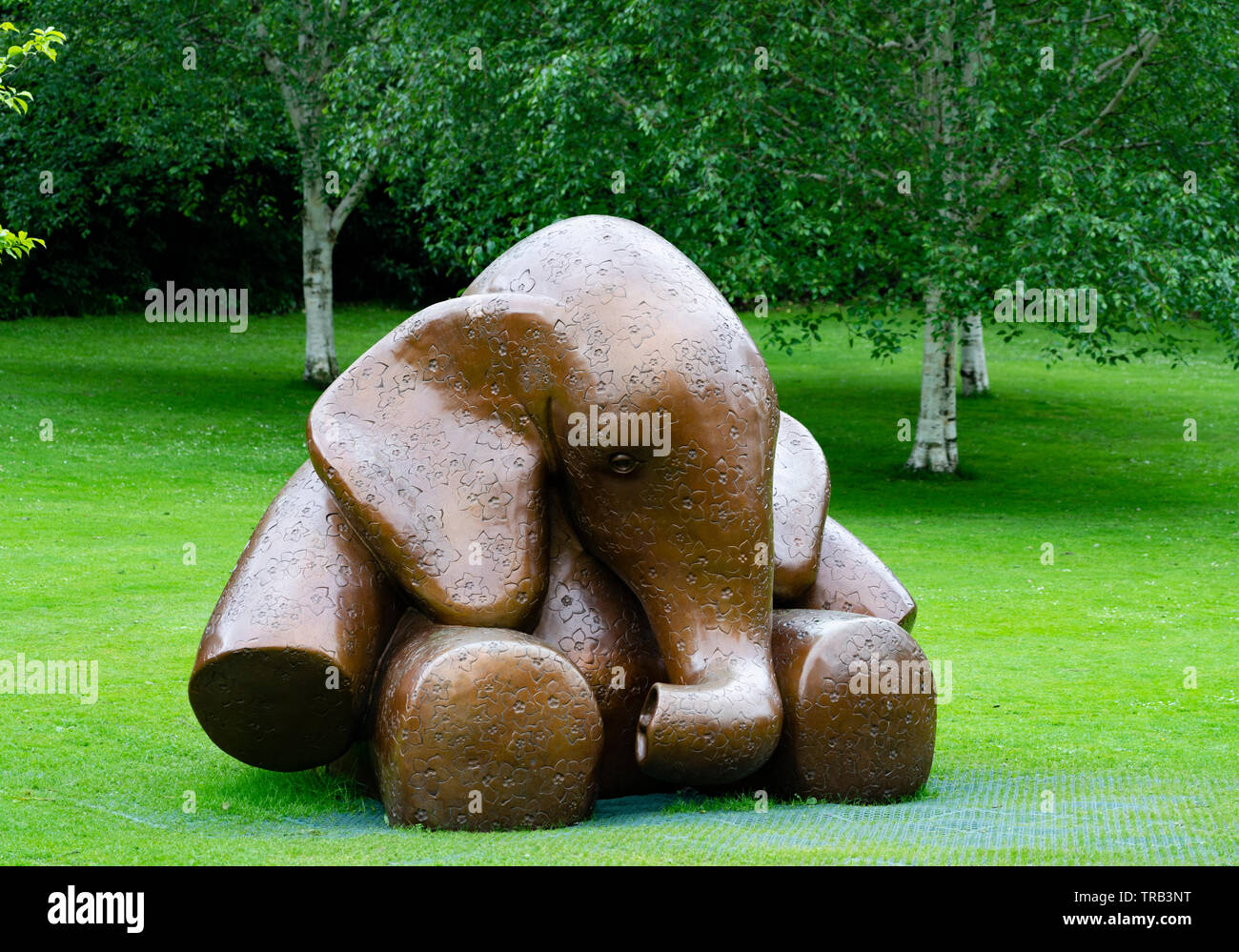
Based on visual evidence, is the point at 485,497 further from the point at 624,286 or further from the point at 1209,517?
the point at 1209,517

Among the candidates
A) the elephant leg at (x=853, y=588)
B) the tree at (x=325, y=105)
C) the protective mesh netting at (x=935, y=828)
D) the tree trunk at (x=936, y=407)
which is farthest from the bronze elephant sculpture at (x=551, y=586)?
the tree at (x=325, y=105)

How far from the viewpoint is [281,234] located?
33.9 metres

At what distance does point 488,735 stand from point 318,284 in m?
20.1

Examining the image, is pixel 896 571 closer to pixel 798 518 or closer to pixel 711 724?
pixel 798 518

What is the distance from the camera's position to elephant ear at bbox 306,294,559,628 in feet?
17.6

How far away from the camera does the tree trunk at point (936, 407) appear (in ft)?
61.5

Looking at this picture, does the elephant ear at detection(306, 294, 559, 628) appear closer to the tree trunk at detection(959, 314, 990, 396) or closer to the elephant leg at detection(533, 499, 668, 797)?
the elephant leg at detection(533, 499, 668, 797)

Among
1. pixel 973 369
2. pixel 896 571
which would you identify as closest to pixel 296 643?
pixel 896 571

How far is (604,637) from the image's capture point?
5.54 metres

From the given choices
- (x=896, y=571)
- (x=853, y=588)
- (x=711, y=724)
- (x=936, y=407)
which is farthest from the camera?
(x=936, y=407)

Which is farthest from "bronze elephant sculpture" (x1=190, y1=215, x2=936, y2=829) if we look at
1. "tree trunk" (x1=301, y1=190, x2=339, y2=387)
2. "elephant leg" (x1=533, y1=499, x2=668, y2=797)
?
"tree trunk" (x1=301, y1=190, x2=339, y2=387)

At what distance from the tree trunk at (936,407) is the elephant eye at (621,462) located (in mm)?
12934

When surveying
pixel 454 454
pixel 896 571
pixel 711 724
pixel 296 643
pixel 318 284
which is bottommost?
pixel 896 571

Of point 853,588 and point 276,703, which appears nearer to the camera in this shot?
point 276,703
